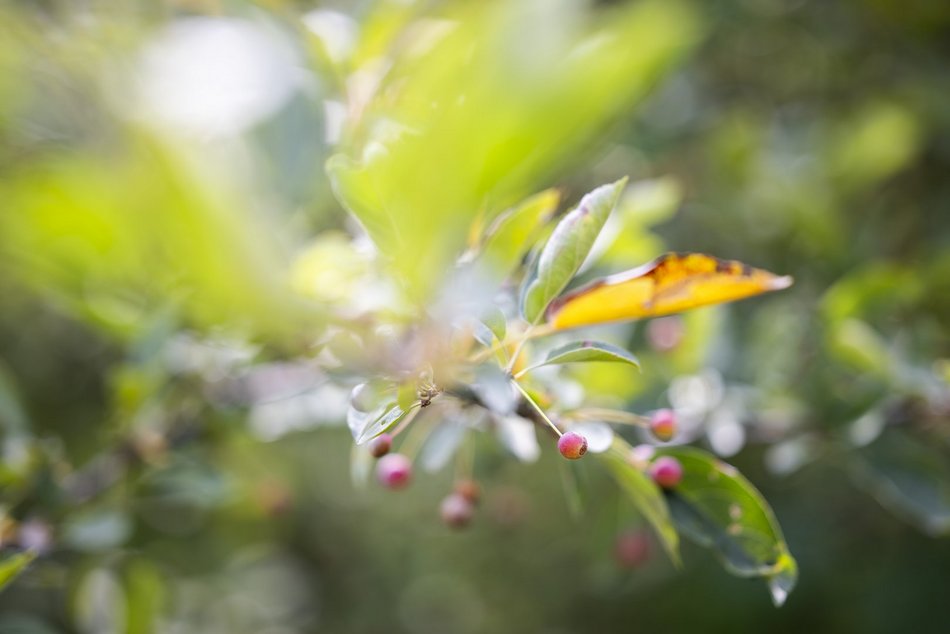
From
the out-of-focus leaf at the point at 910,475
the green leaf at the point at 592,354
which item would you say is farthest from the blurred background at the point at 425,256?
the green leaf at the point at 592,354

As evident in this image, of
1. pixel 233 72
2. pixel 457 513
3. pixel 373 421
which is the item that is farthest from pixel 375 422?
pixel 233 72

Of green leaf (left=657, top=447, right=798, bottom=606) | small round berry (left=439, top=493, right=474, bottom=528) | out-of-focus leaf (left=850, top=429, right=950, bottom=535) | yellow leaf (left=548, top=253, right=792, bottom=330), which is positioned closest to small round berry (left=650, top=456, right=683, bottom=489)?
green leaf (left=657, top=447, right=798, bottom=606)

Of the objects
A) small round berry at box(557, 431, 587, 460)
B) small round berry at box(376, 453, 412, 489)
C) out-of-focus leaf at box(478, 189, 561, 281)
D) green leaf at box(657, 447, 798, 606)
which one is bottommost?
green leaf at box(657, 447, 798, 606)

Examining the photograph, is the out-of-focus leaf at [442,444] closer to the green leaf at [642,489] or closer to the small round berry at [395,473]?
the small round berry at [395,473]

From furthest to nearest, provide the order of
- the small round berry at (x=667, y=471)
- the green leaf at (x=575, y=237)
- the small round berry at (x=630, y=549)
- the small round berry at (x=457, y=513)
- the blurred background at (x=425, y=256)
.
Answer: the small round berry at (x=630, y=549) < the small round berry at (x=457, y=513) < the small round berry at (x=667, y=471) < the green leaf at (x=575, y=237) < the blurred background at (x=425, y=256)

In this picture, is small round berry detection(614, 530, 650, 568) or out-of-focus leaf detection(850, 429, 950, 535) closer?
out-of-focus leaf detection(850, 429, 950, 535)

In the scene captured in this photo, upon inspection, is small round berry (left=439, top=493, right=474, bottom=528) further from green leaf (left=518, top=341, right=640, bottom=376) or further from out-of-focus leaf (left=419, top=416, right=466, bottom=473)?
green leaf (left=518, top=341, right=640, bottom=376)

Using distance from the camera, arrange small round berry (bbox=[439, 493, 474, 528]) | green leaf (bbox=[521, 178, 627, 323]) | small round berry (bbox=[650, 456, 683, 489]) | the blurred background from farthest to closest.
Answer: small round berry (bbox=[439, 493, 474, 528]) → small round berry (bbox=[650, 456, 683, 489]) → green leaf (bbox=[521, 178, 627, 323]) → the blurred background
